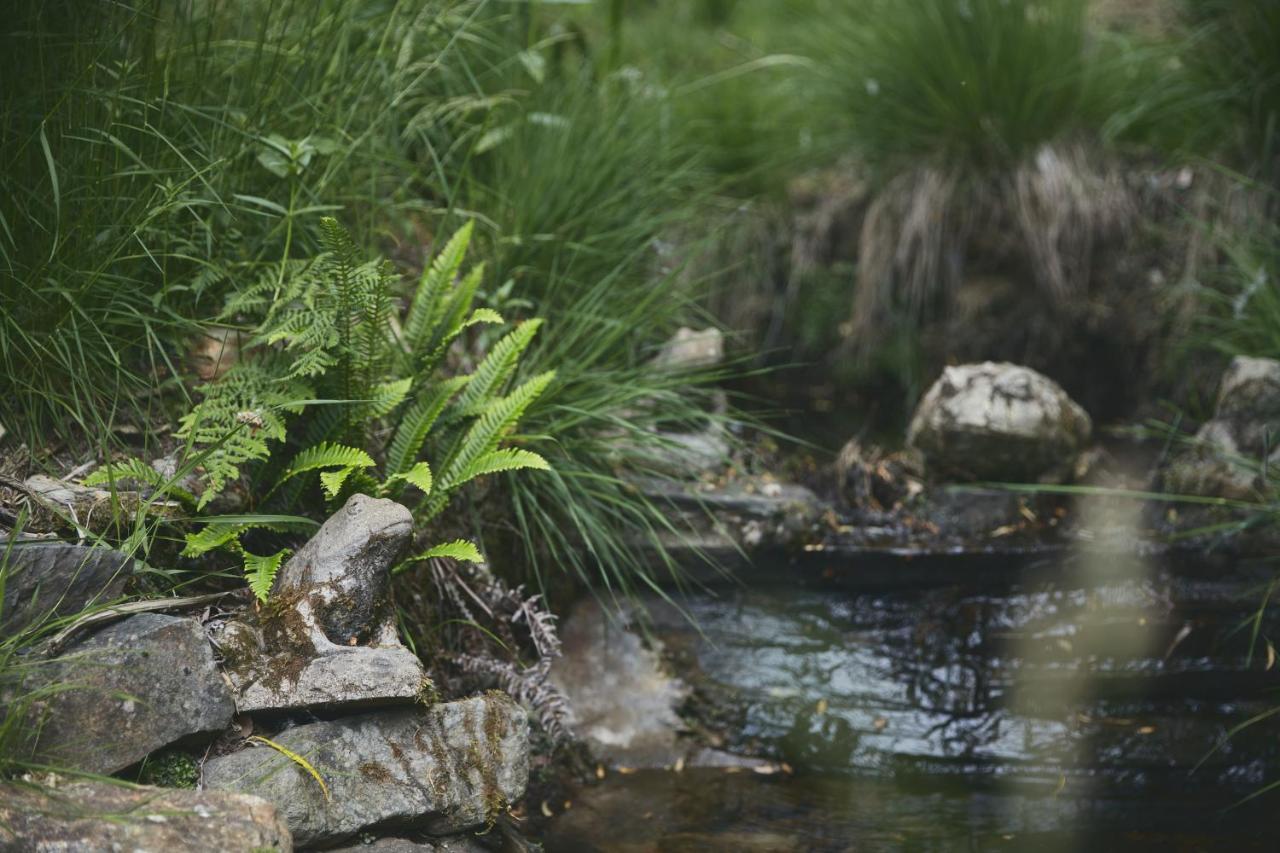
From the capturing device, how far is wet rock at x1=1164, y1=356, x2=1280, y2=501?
3.95 metres

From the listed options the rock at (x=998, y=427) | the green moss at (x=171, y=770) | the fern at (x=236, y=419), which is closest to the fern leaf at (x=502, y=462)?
the fern at (x=236, y=419)

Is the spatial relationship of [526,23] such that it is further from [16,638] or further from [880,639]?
[16,638]

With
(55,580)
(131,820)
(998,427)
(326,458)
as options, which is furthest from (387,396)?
(998,427)

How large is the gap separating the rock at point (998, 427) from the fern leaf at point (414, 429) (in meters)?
1.92

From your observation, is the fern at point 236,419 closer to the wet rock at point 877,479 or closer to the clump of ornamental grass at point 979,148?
the wet rock at point 877,479

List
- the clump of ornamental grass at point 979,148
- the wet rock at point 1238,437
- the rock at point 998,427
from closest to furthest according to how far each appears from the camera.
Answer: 1. the wet rock at point 1238,437
2. the rock at point 998,427
3. the clump of ornamental grass at point 979,148

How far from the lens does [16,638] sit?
7.52 feet

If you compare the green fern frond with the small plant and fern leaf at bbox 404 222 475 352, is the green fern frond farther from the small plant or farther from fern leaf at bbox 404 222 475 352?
fern leaf at bbox 404 222 475 352

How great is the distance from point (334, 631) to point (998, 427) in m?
2.53

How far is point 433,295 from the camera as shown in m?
3.40

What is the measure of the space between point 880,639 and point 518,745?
159cm

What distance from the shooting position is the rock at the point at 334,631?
2.58 metres

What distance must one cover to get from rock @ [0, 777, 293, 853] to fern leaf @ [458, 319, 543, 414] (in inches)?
51.8

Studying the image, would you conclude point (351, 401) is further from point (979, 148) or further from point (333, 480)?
point (979, 148)
